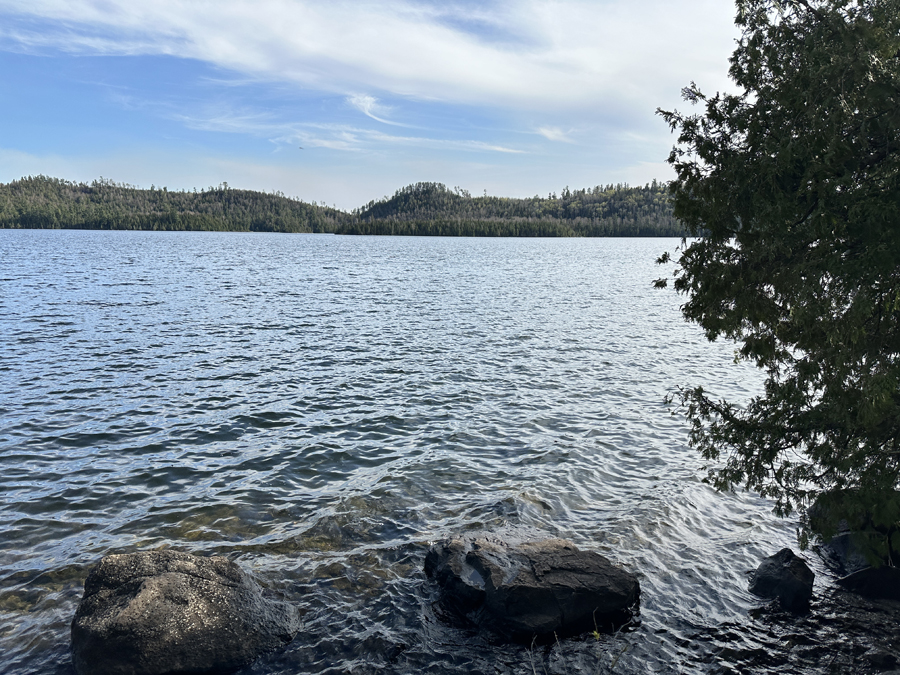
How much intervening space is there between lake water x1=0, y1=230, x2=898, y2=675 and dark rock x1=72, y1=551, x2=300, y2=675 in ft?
1.61

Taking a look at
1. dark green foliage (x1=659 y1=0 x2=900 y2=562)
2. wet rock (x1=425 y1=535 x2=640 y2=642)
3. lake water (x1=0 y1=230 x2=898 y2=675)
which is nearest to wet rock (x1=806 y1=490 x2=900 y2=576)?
dark green foliage (x1=659 y1=0 x2=900 y2=562)

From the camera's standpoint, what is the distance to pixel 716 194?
7.91 metres

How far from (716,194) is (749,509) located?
318 inches

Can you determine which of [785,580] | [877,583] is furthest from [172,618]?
[877,583]

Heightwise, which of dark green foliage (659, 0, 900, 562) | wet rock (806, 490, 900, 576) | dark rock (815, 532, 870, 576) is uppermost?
dark green foliage (659, 0, 900, 562)

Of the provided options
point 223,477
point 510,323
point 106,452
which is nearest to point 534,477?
point 223,477

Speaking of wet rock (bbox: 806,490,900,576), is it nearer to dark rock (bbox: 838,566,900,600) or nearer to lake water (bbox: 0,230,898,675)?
dark rock (bbox: 838,566,900,600)

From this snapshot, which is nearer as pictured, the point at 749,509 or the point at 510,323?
the point at 749,509

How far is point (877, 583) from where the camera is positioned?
9.06 meters

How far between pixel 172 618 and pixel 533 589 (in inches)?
198

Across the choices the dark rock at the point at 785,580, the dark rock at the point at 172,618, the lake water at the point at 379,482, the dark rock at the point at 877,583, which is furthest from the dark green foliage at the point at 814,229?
the dark rock at the point at 172,618

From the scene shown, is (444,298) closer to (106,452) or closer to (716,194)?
(106,452)

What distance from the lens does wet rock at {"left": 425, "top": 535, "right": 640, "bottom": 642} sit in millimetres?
8148

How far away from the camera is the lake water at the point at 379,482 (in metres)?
8.05
